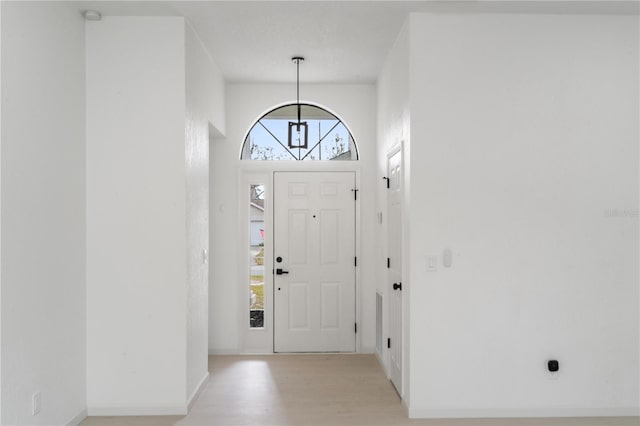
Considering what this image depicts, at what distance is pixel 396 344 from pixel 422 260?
39.6 inches

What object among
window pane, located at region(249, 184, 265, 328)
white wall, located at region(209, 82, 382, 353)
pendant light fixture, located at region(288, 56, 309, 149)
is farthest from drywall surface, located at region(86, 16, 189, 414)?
window pane, located at region(249, 184, 265, 328)

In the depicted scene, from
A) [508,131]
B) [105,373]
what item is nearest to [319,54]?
[508,131]

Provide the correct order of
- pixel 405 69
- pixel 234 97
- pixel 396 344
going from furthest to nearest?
pixel 234 97
pixel 396 344
pixel 405 69

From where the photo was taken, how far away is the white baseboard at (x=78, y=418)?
326 cm

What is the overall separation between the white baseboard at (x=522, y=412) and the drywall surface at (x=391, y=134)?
0.16m

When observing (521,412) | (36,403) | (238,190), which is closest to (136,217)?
(36,403)

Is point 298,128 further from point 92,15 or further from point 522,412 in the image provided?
point 522,412

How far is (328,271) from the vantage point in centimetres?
535

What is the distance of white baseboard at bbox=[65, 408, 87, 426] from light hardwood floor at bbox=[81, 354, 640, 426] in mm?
39

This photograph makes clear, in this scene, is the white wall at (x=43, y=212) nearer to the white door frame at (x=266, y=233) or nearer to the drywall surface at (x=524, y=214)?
the white door frame at (x=266, y=233)

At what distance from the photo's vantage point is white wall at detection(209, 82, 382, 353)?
5.23 meters

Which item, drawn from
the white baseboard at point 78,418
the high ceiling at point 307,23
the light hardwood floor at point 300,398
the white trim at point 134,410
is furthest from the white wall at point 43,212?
the light hardwood floor at point 300,398

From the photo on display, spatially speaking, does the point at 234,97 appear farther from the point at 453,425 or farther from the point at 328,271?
the point at 453,425

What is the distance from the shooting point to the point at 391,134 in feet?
14.1
